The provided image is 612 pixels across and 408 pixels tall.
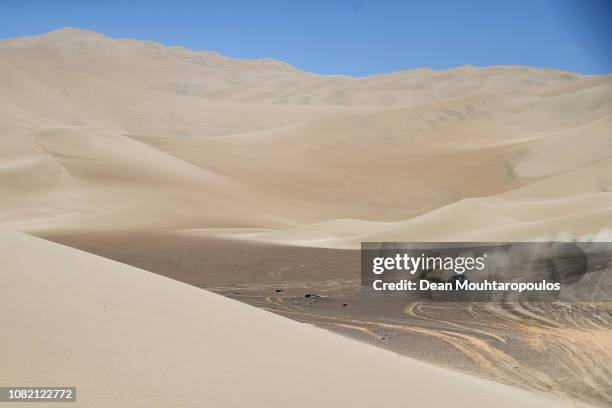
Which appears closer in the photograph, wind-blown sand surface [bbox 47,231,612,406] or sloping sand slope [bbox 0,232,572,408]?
sloping sand slope [bbox 0,232,572,408]

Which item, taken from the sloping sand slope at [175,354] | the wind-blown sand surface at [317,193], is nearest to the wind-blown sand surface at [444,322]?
the wind-blown sand surface at [317,193]

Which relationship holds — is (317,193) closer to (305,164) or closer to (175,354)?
(305,164)

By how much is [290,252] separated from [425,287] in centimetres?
1026

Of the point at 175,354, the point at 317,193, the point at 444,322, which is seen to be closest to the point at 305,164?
the point at 317,193

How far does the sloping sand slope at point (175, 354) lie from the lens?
4.34 m

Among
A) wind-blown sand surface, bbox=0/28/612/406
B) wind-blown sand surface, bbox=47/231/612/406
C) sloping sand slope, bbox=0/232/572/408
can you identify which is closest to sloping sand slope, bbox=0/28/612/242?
wind-blown sand surface, bbox=0/28/612/406

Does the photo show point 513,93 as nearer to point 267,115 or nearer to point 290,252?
point 267,115

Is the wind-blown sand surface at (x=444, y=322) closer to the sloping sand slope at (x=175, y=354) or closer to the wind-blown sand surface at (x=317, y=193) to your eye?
the wind-blown sand surface at (x=317, y=193)

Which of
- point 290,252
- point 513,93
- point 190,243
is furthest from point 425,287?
point 513,93

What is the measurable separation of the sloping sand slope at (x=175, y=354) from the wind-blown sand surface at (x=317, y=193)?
0.33 ft

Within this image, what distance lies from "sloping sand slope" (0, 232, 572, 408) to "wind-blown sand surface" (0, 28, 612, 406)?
0.33 ft

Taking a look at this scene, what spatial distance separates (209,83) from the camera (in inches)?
5689

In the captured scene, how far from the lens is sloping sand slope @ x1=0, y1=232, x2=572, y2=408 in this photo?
171 inches

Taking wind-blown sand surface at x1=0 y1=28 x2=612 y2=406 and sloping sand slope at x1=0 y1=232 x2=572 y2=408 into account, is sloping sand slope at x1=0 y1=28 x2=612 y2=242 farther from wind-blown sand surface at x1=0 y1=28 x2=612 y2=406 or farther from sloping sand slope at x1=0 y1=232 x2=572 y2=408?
sloping sand slope at x1=0 y1=232 x2=572 y2=408
